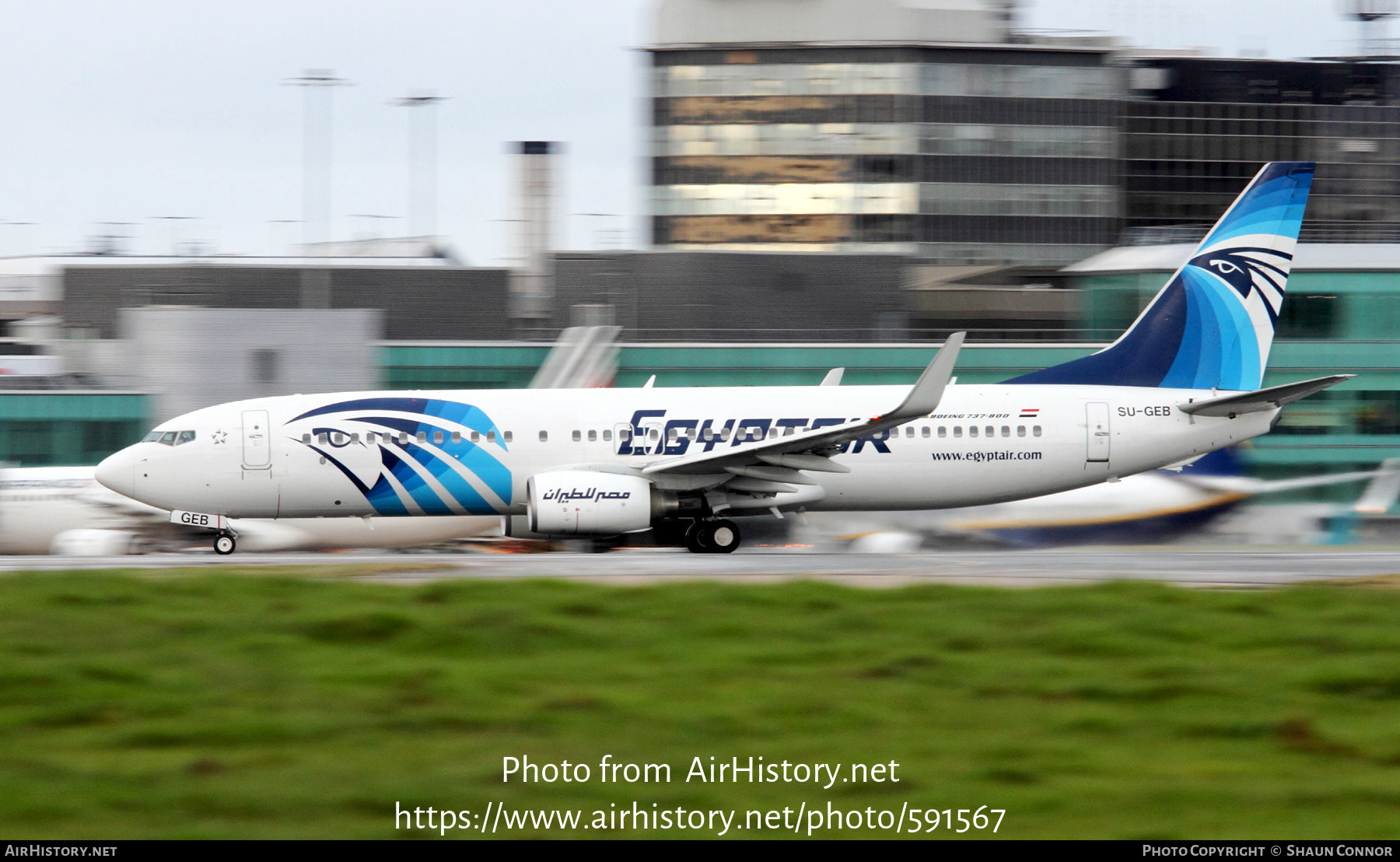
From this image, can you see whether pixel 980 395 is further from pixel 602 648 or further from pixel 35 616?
pixel 35 616

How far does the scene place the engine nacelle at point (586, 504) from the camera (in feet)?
71.0

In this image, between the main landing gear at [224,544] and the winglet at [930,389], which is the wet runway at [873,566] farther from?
the winglet at [930,389]

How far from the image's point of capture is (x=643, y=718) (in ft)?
28.7

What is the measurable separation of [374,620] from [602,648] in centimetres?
187

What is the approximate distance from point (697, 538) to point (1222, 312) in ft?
31.1

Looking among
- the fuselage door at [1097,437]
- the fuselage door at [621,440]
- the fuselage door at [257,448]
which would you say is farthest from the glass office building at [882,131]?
the fuselage door at [257,448]

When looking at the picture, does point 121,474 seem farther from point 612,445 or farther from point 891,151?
point 891,151

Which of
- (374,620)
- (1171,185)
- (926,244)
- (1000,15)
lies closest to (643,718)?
(374,620)

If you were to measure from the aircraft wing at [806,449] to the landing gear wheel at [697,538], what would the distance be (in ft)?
3.74

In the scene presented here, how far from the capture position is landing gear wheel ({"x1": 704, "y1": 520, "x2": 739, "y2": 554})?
74.9ft

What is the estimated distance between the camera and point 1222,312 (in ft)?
79.2

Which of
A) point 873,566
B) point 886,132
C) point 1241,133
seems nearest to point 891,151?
point 886,132

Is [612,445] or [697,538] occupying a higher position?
[612,445]

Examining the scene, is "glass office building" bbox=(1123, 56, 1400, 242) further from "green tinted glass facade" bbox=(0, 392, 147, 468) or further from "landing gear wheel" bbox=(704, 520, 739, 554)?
"landing gear wheel" bbox=(704, 520, 739, 554)
